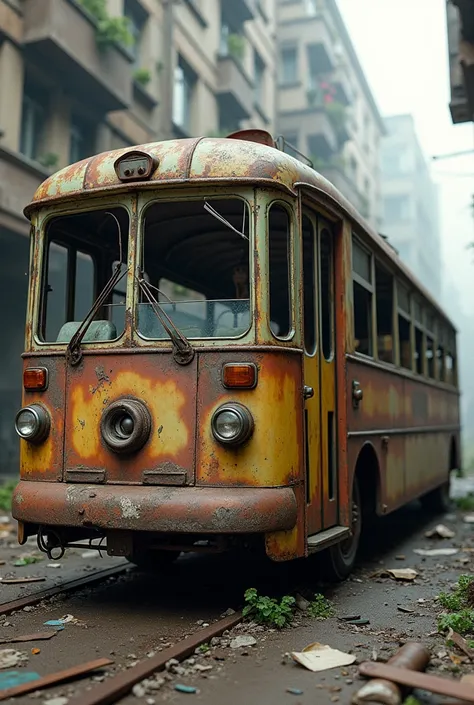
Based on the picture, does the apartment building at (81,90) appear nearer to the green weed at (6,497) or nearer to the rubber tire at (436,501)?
the green weed at (6,497)

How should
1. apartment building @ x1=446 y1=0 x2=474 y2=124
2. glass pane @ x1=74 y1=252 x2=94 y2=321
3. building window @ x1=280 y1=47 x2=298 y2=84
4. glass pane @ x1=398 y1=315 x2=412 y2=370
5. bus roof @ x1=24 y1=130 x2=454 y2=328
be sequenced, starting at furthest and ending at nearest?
building window @ x1=280 y1=47 x2=298 y2=84, apartment building @ x1=446 y1=0 x2=474 y2=124, glass pane @ x1=398 y1=315 x2=412 y2=370, glass pane @ x1=74 y1=252 x2=94 y2=321, bus roof @ x1=24 y1=130 x2=454 y2=328

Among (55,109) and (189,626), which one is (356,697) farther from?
(55,109)

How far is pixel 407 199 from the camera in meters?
50.2

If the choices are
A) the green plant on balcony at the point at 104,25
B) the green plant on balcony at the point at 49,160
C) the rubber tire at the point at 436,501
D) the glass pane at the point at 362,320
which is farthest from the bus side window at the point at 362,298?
the green plant on balcony at the point at 104,25

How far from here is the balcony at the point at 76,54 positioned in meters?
12.1

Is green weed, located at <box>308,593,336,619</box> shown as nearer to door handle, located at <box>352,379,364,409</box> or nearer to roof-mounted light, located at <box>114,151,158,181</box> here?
door handle, located at <box>352,379,364,409</box>

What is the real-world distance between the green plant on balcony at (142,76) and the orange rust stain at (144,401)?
11659 millimetres

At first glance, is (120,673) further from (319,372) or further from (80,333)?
(319,372)

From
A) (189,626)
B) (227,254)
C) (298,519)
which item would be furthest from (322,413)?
(189,626)

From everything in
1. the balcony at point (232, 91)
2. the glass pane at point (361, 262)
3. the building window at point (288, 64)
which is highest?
the building window at point (288, 64)

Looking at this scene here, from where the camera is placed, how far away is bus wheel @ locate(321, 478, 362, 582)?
592 cm

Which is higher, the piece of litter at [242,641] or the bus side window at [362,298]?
the bus side window at [362,298]

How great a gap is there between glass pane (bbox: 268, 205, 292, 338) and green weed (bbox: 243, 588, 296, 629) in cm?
164

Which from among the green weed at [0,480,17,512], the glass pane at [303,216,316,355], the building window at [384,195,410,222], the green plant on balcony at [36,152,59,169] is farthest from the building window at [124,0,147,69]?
the building window at [384,195,410,222]
